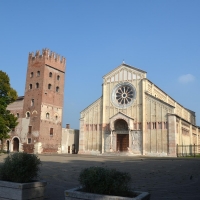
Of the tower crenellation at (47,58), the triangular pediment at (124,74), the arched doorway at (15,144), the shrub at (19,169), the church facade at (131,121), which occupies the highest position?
the tower crenellation at (47,58)

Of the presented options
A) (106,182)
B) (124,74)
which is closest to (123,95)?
(124,74)

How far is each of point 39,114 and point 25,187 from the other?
3802cm

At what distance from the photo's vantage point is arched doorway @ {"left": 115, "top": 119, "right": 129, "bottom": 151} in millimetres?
38969

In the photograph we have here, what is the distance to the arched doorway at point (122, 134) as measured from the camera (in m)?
39.0

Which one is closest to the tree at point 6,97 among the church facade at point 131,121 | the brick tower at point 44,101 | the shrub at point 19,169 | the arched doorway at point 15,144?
the brick tower at point 44,101

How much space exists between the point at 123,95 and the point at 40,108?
606 inches

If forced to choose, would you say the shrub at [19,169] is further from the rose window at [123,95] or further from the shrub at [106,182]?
the rose window at [123,95]

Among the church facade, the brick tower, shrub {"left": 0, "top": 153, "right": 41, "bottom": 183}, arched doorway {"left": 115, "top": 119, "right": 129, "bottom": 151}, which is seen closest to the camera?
shrub {"left": 0, "top": 153, "right": 41, "bottom": 183}

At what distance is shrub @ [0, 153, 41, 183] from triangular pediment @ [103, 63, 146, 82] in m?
34.2

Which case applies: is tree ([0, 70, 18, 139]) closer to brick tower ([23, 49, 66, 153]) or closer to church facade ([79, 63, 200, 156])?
A: brick tower ([23, 49, 66, 153])

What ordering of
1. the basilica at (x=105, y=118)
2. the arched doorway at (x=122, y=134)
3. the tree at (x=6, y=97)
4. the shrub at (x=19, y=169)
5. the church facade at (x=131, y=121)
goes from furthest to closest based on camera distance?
the arched doorway at (x=122, y=134) → the basilica at (x=105, y=118) → the church facade at (x=131, y=121) → the tree at (x=6, y=97) → the shrub at (x=19, y=169)

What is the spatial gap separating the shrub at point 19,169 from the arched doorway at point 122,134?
3274cm

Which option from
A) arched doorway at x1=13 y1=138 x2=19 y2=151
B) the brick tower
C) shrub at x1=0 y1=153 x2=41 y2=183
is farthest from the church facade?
shrub at x1=0 y1=153 x2=41 y2=183

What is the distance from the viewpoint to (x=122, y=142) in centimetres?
3947
